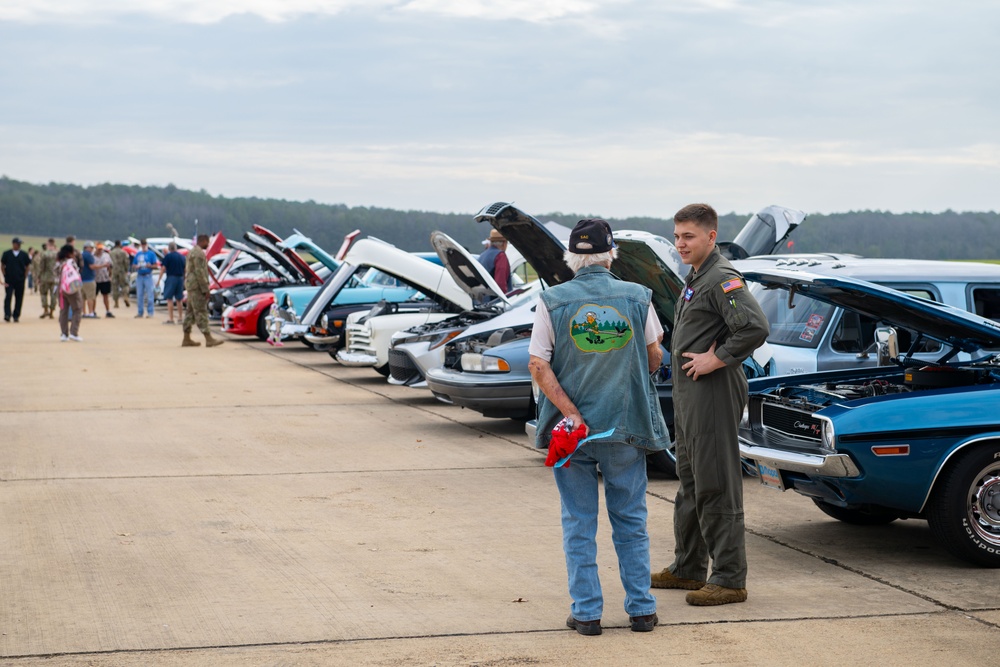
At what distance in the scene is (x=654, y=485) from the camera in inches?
336

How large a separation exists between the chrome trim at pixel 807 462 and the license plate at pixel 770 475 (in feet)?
0.15

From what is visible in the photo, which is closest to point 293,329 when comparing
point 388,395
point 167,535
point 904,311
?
point 388,395

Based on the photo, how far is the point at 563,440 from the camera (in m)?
4.84

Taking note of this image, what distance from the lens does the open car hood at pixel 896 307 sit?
5.89m

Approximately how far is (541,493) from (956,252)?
61.9 feet

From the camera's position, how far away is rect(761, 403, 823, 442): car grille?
20.7 feet

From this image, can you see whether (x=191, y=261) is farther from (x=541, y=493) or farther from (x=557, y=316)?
(x=557, y=316)

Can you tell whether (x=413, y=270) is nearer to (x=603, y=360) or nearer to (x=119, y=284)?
(x=603, y=360)

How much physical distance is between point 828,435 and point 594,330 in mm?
1767

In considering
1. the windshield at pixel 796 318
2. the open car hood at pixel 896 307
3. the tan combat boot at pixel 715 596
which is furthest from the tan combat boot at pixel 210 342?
the tan combat boot at pixel 715 596

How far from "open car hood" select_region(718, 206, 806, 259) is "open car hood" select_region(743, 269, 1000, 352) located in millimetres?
6770

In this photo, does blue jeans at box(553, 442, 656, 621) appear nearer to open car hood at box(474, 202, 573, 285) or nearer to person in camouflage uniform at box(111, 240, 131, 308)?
open car hood at box(474, 202, 573, 285)

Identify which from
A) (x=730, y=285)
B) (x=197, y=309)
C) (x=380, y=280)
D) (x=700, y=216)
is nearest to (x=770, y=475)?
(x=730, y=285)

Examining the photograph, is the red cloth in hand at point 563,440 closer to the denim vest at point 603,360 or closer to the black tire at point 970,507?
the denim vest at point 603,360
